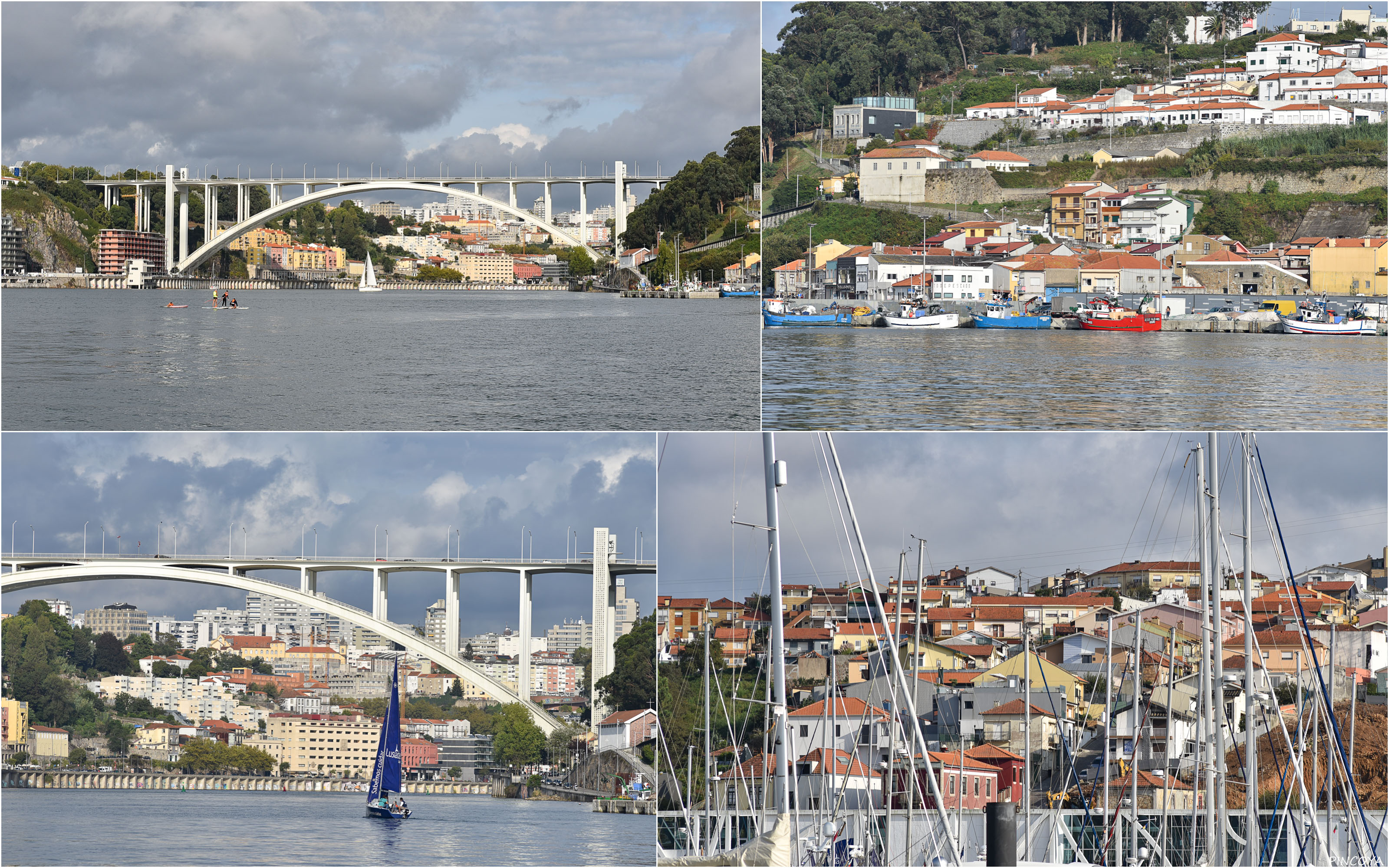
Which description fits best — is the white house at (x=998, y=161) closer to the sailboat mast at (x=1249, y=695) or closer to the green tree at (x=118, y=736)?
the sailboat mast at (x=1249, y=695)

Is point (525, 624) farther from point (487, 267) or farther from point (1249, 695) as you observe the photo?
point (487, 267)

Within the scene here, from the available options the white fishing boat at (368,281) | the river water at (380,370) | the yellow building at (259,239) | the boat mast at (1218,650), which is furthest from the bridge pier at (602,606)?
the white fishing boat at (368,281)

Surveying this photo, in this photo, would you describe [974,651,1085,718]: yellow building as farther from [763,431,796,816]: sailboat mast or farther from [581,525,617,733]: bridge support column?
[763,431,796,816]: sailboat mast

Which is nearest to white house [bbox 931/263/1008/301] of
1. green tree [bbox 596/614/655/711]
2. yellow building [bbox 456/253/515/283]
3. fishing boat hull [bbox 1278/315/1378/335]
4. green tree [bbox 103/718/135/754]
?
fishing boat hull [bbox 1278/315/1378/335]

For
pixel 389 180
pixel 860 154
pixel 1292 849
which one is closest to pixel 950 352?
pixel 860 154

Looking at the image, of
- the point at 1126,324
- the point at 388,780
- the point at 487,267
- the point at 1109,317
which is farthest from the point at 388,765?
the point at 487,267
